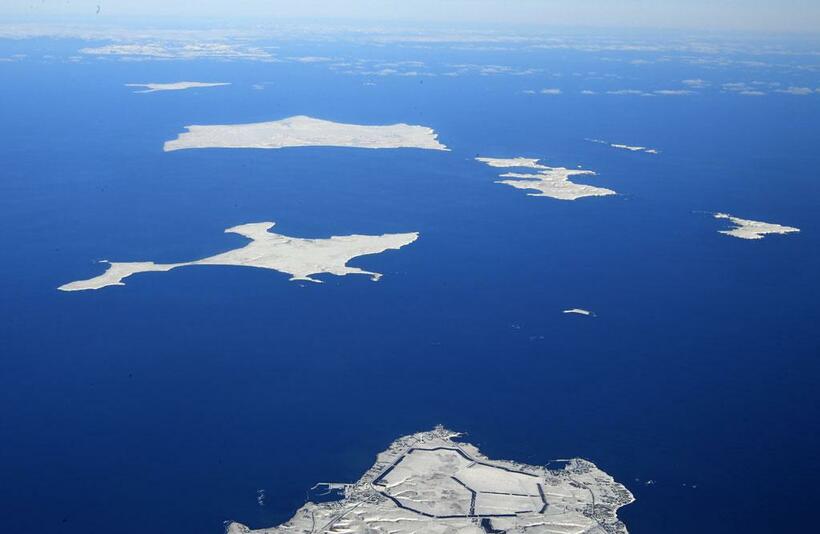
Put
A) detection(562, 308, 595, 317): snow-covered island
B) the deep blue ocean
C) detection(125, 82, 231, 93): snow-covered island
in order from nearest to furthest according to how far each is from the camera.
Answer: the deep blue ocean → detection(562, 308, 595, 317): snow-covered island → detection(125, 82, 231, 93): snow-covered island

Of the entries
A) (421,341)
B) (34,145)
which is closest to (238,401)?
(421,341)

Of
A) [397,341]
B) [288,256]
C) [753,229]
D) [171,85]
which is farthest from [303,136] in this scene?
[397,341]

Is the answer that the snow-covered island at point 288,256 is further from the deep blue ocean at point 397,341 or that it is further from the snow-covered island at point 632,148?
the snow-covered island at point 632,148

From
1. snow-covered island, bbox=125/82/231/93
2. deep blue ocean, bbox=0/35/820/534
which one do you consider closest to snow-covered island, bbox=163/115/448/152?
deep blue ocean, bbox=0/35/820/534

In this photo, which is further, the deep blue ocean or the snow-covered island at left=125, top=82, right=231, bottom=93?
the snow-covered island at left=125, top=82, right=231, bottom=93

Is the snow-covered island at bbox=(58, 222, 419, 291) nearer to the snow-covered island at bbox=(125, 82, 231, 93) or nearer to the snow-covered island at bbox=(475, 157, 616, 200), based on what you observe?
the snow-covered island at bbox=(475, 157, 616, 200)

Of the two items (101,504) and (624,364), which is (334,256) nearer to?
(624,364)

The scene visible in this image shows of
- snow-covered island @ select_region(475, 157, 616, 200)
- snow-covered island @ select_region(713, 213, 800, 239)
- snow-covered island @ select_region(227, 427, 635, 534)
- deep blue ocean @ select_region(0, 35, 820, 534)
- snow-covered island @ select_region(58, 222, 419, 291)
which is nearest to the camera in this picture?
snow-covered island @ select_region(227, 427, 635, 534)

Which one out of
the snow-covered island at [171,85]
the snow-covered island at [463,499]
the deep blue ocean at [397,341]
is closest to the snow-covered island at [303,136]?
the deep blue ocean at [397,341]
